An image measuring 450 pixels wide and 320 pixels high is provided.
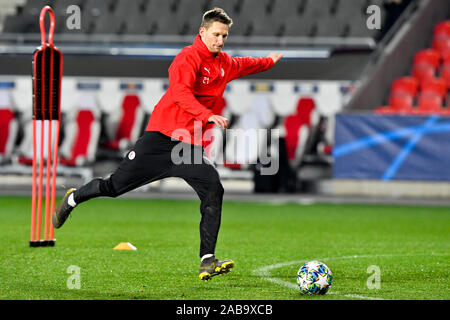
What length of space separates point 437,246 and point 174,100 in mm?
4730

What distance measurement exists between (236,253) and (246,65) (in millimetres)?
2479

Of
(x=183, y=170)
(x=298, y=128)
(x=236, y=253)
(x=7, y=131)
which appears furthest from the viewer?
(x=7, y=131)

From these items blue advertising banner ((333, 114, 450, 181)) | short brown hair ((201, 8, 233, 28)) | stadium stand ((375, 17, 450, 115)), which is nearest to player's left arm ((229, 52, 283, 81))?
short brown hair ((201, 8, 233, 28))

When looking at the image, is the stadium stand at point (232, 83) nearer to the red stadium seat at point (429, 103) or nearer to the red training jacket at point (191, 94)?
the red stadium seat at point (429, 103)

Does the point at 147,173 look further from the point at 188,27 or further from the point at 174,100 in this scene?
the point at 188,27

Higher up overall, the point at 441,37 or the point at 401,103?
the point at 441,37

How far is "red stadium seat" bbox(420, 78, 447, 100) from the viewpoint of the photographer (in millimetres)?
20859

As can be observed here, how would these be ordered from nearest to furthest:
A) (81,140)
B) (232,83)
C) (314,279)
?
(314,279) → (81,140) → (232,83)

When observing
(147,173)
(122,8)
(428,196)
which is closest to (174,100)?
(147,173)

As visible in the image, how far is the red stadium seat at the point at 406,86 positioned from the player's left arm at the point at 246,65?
12694 mm

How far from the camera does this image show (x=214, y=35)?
7.45m

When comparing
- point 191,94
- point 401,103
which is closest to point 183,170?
point 191,94

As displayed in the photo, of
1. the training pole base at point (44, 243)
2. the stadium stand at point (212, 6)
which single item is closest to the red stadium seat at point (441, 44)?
the stadium stand at point (212, 6)

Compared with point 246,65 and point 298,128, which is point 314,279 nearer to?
point 246,65
